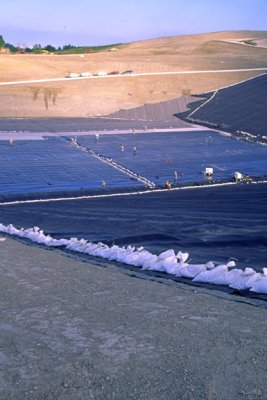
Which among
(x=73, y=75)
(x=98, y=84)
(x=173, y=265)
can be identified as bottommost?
(x=173, y=265)

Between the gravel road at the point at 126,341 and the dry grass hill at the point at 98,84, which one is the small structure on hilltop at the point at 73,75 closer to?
the dry grass hill at the point at 98,84

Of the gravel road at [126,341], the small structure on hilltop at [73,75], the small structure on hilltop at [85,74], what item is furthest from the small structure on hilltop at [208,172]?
the small structure on hilltop at [73,75]

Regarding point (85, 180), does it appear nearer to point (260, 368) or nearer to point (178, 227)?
point (178, 227)

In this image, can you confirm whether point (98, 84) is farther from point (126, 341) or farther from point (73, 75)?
point (126, 341)

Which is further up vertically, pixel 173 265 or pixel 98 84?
pixel 98 84

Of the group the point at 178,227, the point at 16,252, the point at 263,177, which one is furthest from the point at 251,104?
the point at 16,252

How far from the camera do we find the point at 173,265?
516 centimetres

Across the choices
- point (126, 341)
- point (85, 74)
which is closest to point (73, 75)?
point (85, 74)

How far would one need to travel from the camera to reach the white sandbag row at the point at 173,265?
14.8 feet

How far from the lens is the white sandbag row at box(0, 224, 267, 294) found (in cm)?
451

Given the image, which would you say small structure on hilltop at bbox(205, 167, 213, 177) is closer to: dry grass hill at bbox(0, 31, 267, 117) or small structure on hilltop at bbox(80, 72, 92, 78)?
dry grass hill at bbox(0, 31, 267, 117)

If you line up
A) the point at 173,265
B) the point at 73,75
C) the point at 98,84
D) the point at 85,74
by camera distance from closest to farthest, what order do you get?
the point at 173,265
the point at 98,84
the point at 73,75
the point at 85,74

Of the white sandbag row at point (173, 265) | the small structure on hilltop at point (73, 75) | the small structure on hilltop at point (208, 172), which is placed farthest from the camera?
the small structure on hilltop at point (73, 75)

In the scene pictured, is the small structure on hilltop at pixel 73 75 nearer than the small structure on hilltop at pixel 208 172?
No
